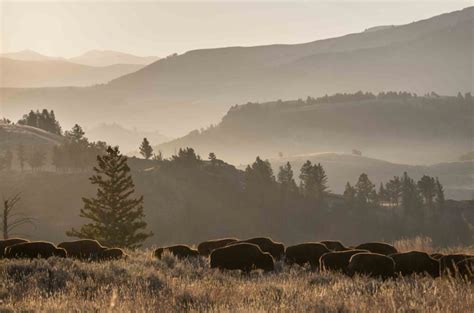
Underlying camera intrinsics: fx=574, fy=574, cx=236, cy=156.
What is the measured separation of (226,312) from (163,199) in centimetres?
12891

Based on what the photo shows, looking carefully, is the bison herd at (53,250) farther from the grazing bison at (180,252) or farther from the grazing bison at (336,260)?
the grazing bison at (336,260)

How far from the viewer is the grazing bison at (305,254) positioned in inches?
775

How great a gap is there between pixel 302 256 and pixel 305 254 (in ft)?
0.44

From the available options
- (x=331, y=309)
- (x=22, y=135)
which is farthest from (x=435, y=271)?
(x=22, y=135)

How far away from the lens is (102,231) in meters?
50.8

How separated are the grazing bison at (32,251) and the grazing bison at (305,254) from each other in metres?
7.72

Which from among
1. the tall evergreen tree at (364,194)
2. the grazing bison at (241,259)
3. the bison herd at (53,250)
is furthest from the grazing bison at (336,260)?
the tall evergreen tree at (364,194)

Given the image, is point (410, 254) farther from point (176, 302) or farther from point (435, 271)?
point (176, 302)

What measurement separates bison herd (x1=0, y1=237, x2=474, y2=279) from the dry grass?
2.83 feet

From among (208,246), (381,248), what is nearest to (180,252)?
(208,246)

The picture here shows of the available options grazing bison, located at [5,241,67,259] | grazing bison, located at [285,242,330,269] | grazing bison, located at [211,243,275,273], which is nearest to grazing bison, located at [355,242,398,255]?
grazing bison, located at [285,242,330,269]

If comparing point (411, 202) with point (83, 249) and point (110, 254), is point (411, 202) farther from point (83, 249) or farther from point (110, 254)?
point (83, 249)

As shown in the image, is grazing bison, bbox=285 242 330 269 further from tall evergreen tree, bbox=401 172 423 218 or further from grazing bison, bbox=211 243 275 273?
tall evergreen tree, bbox=401 172 423 218

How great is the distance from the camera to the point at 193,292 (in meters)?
12.0
